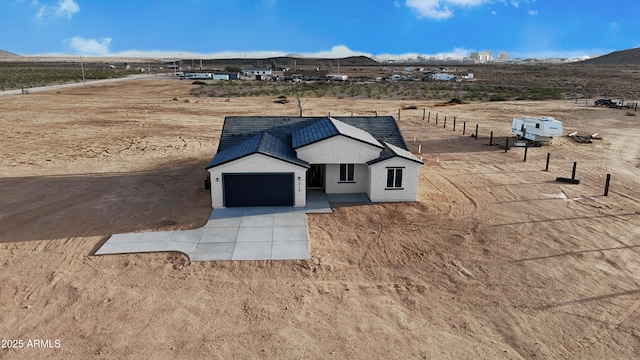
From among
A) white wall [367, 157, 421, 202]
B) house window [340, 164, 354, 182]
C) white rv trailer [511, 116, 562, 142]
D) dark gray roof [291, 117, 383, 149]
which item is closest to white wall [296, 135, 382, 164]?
dark gray roof [291, 117, 383, 149]

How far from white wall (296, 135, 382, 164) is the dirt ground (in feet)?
9.13

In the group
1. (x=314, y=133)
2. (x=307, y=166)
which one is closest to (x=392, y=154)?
(x=314, y=133)

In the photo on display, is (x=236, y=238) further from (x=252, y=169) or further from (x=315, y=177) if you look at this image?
(x=315, y=177)

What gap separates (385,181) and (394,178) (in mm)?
462

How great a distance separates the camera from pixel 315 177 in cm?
2381

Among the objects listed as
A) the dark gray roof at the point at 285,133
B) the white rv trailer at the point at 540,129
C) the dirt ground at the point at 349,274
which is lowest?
the dirt ground at the point at 349,274

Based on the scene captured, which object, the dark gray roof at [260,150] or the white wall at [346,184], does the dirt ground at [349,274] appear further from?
the dark gray roof at [260,150]

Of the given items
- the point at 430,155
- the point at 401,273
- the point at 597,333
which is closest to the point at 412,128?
the point at 430,155

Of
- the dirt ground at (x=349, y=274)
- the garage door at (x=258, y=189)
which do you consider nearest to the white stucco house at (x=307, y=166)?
the garage door at (x=258, y=189)

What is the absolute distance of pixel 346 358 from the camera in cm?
1098

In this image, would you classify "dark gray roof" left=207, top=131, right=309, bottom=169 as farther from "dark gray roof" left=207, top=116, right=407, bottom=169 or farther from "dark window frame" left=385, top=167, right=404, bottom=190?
"dark window frame" left=385, top=167, right=404, bottom=190

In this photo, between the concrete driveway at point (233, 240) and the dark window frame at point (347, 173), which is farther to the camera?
the dark window frame at point (347, 173)

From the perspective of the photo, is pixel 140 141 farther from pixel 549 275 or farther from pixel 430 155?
pixel 549 275

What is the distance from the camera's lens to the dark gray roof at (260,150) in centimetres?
2050
